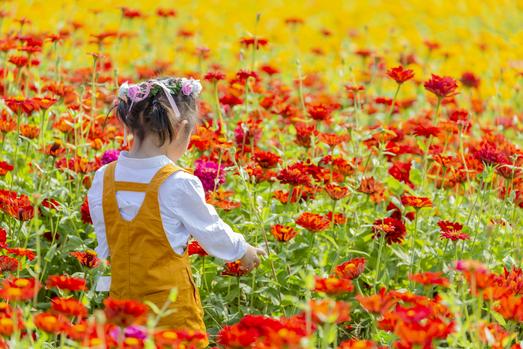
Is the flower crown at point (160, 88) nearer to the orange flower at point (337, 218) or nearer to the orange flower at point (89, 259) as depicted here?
the orange flower at point (89, 259)

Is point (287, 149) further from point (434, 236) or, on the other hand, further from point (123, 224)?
point (123, 224)

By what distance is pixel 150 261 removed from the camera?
2453 millimetres

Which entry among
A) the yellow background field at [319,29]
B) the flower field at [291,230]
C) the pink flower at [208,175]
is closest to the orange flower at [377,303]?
the flower field at [291,230]

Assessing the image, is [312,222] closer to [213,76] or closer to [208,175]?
[208,175]

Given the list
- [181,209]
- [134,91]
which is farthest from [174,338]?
[134,91]

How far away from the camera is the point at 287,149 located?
13.2ft

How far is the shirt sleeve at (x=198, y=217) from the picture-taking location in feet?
7.92

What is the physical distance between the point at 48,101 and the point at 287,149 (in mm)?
1374

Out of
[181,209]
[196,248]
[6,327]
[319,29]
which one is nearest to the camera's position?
[6,327]

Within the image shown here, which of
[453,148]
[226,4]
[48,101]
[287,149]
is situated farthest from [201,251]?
[226,4]

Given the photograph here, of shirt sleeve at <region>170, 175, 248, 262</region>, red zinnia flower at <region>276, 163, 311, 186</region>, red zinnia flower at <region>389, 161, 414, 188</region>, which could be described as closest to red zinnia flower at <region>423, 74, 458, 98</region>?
red zinnia flower at <region>389, 161, 414, 188</region>

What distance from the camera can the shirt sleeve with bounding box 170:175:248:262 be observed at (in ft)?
7.92

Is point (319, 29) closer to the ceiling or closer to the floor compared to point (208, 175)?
closer to the ceiling

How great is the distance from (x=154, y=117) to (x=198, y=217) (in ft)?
0.98
